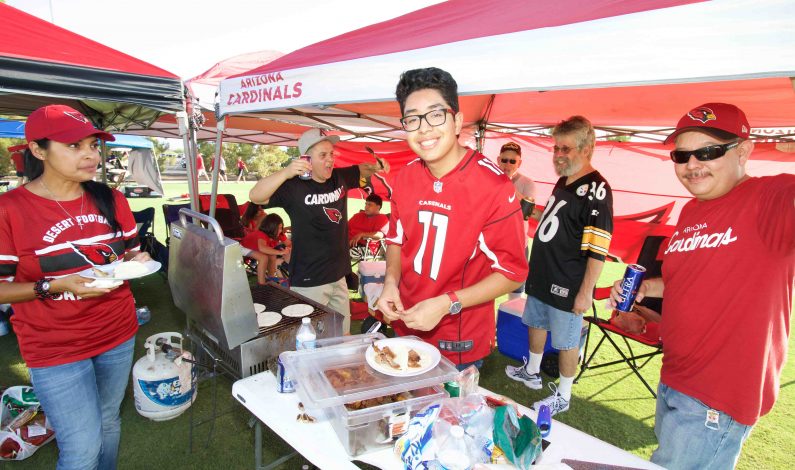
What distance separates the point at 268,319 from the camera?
2463 mm

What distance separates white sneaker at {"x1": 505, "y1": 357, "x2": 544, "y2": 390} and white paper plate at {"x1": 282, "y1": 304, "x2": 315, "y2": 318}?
245cm

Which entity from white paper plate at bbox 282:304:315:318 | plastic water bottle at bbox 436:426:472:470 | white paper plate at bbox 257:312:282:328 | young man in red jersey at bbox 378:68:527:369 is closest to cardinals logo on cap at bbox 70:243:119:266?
white paper plate at bbox 257:312:282:328

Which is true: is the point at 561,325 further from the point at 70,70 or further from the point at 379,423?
the point at 70,70

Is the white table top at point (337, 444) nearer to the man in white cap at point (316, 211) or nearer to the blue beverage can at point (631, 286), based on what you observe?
the blue beverage can at point (631, 286)

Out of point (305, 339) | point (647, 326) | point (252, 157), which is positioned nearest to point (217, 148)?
point (305, 339)

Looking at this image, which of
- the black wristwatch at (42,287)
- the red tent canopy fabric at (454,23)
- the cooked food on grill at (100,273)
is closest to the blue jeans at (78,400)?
the black wristwatch at (42,287)

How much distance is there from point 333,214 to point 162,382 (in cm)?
196

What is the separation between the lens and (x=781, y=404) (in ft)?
11.6

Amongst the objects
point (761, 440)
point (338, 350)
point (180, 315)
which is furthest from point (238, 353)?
point (761, 440)

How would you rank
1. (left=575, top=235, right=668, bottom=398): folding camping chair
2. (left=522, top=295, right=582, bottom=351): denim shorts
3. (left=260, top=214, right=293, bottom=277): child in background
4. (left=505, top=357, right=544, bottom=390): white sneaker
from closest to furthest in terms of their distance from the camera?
1. (left=522, top=295, right=582, bottom=351): denim shorts
2. (left=575, top=235, right=668, bottom=398): folding camping chair
3. (left=505, top=357, right=544, bottom=390): white sneaker
4. (left=260, top=214, right=293, bottom=277): child in background

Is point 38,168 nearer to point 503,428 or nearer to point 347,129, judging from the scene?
point 503,428

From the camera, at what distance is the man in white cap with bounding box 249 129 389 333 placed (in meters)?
3.28

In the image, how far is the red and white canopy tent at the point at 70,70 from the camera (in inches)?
92.6

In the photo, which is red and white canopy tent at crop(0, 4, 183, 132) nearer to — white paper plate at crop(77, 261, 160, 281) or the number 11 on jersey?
white paper plate at crop(77, 261, 160, 281)
